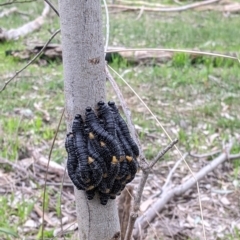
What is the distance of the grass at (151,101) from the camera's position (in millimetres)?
2775

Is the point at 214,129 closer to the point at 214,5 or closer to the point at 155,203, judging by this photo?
the point at 155,203

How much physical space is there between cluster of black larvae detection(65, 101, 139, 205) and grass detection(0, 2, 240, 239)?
40.1 inches

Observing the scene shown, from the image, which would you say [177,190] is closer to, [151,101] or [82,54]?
[151,101]

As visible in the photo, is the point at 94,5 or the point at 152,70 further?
the point at 152,70

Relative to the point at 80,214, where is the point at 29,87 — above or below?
below

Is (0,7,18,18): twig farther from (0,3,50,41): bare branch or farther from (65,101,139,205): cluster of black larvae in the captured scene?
(65,101,139,205): cluster of black larvae

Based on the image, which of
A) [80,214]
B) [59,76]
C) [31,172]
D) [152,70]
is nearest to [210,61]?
[152,70]

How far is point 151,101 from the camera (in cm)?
362

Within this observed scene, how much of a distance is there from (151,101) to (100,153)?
2644 mm

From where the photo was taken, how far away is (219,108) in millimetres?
3477

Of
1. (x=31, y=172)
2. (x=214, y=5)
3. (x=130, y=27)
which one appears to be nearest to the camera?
(x=31, y=172)

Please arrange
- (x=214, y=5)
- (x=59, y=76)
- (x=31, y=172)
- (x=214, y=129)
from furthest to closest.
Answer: (x=214, y=5) < (x=59, y=76) < (x=214, y=129) < (x=31, y=172)

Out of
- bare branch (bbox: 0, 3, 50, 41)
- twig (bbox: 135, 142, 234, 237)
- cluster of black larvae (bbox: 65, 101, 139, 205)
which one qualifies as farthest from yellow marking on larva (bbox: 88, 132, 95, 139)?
bare branch (bbox: 0, 3, 50, 41)

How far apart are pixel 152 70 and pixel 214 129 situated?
122 centimetres
